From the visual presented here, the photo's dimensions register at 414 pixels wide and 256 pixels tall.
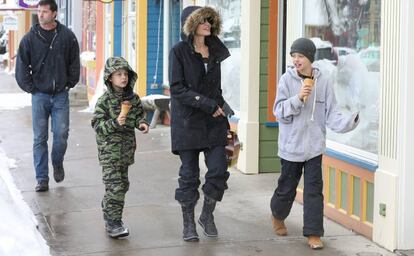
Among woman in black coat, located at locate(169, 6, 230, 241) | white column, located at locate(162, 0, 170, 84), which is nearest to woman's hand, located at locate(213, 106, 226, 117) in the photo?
woman in black coat, located at locate(169, 6, 230, 241)

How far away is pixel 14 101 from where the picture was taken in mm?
20594

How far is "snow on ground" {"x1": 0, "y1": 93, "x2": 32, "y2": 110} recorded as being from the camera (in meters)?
19.2

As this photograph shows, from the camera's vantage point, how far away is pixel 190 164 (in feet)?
21.2

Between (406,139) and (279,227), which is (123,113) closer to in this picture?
(279,227)

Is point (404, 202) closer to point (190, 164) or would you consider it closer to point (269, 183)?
point (190, 164)

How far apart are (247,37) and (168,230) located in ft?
10.0

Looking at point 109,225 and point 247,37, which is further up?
point 247,37

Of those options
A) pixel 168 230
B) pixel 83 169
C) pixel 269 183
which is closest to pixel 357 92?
pixel 168 230

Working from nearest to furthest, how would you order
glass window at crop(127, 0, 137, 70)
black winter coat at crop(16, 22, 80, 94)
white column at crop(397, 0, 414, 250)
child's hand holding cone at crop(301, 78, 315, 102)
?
white column at crop(397, 0, 414, 250) → child's hand holding cone at crop(301, 78, 315, 102) → black winter coat at crop(16, 22, 80, 94) → glass window at crop(127, 0, 137, 70)

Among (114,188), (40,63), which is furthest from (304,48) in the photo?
(40,63)

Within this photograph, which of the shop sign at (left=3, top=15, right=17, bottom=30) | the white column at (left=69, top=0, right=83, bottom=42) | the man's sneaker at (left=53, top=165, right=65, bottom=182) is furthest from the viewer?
the shop sign at (left=3, top=15, right=17, bottom=30)

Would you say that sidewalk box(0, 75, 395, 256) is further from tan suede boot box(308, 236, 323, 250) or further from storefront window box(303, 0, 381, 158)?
storefront window box(303, 0, 381, 158)

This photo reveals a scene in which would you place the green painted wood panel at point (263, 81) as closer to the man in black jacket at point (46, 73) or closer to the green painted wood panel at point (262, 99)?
the green painted wood panel at point (262, 99)

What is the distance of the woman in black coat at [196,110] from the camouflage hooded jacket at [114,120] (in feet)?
1.03
